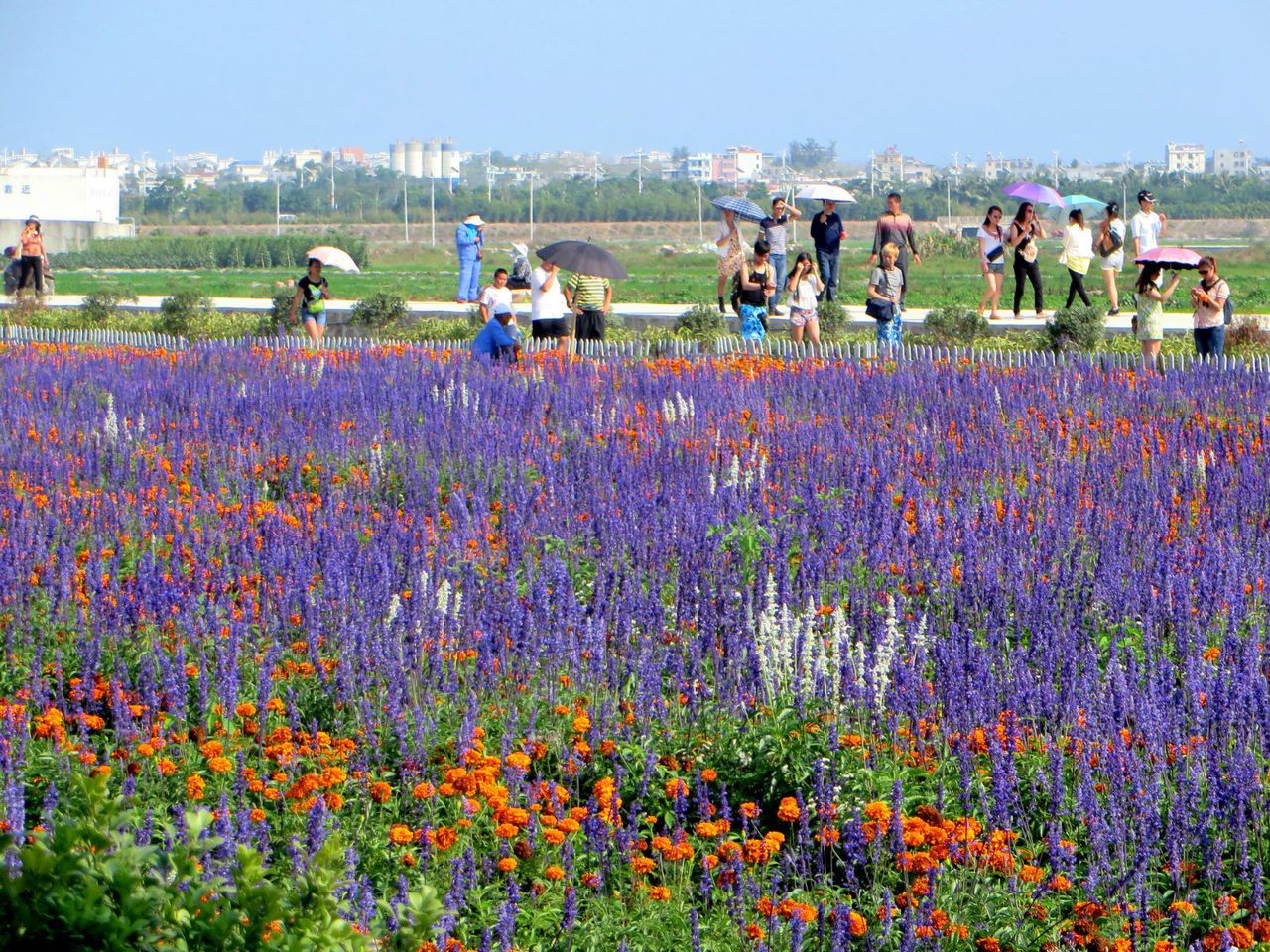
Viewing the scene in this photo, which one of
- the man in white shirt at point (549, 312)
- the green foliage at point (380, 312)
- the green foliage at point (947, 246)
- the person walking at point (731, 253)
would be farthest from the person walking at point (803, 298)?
the green foliage at point (947, 246)

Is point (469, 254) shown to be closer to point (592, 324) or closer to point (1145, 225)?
point (592, 324)

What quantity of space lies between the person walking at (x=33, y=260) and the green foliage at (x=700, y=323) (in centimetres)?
1061

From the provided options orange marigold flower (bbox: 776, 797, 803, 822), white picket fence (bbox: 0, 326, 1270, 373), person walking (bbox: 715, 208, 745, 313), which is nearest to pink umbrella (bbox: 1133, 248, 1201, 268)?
white picket fence (bbox: 0, 326, 1270, 373)

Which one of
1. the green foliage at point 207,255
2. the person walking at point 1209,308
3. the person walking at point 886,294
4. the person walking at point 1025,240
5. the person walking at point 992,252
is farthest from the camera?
the green foliage at point 207,255

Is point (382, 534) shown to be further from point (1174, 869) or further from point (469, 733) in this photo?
point (1174, 869)

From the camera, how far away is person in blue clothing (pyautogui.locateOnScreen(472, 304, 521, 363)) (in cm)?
1452

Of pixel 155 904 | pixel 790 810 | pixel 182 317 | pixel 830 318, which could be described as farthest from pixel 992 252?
pixel 155 904

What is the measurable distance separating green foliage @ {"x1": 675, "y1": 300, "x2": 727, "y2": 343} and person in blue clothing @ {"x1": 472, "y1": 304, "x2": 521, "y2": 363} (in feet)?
18.9

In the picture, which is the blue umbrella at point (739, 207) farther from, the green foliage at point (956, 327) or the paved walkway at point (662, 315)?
the green foliage at point (956, 327)

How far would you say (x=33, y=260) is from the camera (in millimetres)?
26766

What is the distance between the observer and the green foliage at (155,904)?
8.78ft

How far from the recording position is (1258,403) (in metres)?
11.4

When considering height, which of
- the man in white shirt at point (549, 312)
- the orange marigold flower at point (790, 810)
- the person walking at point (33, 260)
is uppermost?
the person walking at point (33, 260)

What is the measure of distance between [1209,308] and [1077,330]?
3.33 meters
